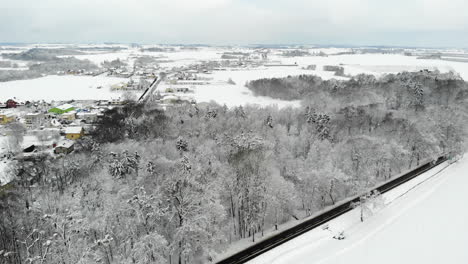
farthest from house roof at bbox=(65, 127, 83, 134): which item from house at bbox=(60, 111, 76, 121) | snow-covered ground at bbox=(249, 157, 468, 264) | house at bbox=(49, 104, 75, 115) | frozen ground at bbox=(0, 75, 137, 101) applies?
snow-covered ground at bbox=(249, 157, 468, 264)

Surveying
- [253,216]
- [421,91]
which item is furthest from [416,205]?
Answer: [421,91]

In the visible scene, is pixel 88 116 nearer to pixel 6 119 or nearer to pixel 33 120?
pixel 33 120

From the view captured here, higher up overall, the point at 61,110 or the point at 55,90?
the point at 55,90

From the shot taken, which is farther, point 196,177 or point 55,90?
point 55,90

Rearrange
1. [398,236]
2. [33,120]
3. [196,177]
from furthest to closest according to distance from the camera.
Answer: [33,120]
[398,236]
[196,177]

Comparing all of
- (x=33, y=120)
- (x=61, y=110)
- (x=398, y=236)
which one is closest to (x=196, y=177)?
(x=398, y=236)

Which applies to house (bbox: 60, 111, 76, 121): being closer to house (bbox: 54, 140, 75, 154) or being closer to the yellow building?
the yellow building
